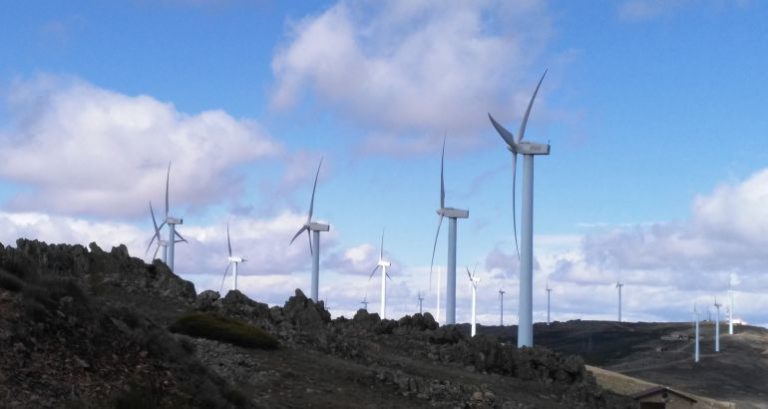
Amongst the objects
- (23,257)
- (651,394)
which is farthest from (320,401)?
(651,394)

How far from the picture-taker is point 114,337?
2303cm

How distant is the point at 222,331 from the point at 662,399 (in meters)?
43.4

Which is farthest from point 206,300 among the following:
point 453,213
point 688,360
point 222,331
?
point 688,360

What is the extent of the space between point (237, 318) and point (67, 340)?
17405 millimetres

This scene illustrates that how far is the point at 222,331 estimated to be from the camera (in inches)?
1373

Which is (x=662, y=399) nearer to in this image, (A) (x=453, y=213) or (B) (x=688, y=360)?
(A) (x=453, y=213)

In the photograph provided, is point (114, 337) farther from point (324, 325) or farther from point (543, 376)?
point (543, 376)

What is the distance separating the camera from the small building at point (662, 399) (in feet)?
225

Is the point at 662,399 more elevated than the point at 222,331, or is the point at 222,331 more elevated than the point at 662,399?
the point at 222,331

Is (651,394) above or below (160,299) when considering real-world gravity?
below

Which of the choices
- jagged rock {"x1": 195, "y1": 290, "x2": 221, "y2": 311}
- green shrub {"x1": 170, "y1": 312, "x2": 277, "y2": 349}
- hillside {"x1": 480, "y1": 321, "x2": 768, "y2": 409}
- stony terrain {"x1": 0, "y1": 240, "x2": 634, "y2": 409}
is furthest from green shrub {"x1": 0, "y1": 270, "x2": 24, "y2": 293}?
hillside {"x1": 480, "y1": 321, "x2": 768, "y2": 409}

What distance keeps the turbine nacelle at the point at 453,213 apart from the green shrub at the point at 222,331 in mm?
41330

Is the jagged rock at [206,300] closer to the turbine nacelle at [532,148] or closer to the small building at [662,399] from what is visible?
the turbine nacelle at [532,148]

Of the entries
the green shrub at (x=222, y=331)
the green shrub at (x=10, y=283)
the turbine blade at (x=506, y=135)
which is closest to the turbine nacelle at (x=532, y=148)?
the turbine blade at (x=506, y=135)
